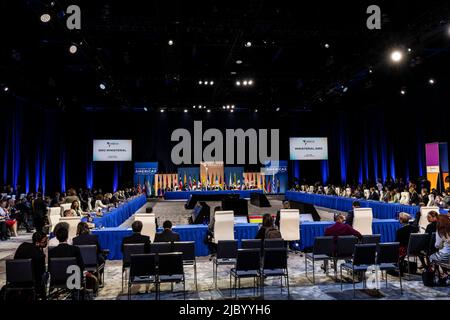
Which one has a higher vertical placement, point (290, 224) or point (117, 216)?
point (290, 224)

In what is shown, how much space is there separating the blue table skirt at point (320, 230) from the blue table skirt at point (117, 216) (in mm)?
4299

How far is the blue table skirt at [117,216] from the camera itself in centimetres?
818

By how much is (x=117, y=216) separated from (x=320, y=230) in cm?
564

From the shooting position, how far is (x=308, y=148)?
21.8 m

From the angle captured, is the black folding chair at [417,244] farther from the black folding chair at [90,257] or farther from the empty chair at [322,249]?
the black folding chair at [90,257]

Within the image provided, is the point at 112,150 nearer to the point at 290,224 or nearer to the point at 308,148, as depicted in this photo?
the point at 308,148

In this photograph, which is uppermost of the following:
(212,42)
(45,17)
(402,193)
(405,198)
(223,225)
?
(212,42)

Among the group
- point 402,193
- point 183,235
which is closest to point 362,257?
point 183,235

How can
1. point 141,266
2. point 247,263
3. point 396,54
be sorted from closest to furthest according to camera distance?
point 141,266 → point 247,263 → point 396,54

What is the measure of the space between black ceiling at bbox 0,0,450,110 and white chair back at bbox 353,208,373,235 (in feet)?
14.7

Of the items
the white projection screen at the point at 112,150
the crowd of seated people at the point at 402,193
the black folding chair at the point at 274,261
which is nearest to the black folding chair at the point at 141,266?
the black folding chair at the point at 274,261

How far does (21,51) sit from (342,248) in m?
10.6
